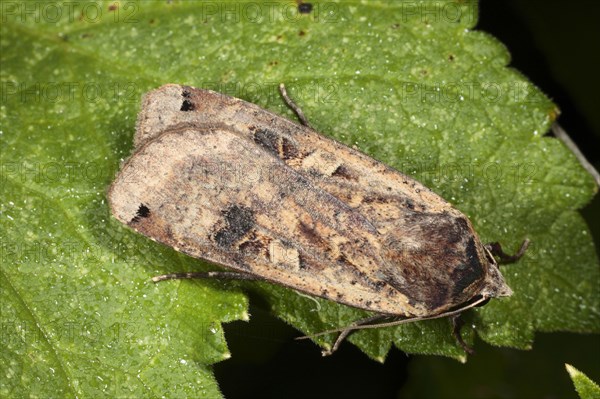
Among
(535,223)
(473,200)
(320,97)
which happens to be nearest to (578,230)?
(535,223)

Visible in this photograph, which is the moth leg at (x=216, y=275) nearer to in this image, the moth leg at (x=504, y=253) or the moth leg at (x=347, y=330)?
the moth leg at (x=347, y=330)

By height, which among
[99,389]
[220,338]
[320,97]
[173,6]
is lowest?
[99,389]

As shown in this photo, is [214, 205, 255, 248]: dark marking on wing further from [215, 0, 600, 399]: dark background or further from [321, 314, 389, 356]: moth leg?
[215, 0, 600, 399]: dark background

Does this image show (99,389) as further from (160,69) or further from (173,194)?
(160,69)

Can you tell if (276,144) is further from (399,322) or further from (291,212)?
(399,322)

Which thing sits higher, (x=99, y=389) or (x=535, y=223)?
(x=535, y=223)

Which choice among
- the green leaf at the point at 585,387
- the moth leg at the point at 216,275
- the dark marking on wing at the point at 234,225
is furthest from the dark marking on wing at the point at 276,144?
the green leaf at the point at 585,387
